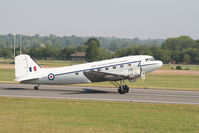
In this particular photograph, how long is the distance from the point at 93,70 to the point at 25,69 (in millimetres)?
6999

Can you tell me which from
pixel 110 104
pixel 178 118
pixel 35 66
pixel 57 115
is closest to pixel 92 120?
pixel 57 115

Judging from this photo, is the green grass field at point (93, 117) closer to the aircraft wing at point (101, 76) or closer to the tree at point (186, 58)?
the aircraft wing at point (101, 76)

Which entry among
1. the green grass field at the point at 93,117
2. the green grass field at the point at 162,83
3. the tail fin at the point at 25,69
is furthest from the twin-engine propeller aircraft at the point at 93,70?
the green grass field at the point at 162,83

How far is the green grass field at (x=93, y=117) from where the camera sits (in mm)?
19641

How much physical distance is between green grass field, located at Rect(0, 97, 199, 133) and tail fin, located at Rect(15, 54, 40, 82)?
780cm

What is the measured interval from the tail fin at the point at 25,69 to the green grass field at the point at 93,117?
307 inches

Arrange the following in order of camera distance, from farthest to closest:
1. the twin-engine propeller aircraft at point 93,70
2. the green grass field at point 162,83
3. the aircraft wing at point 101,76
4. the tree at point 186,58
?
the tree at point 186,58, the green grass field at point 162,83, the twin-engine propeller aircraft at point 93,70, the aircraft wing at point 101,76

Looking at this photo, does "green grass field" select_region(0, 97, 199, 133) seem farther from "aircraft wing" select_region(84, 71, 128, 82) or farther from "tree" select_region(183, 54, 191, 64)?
"tree" select_region(183, 54, 191, 64)

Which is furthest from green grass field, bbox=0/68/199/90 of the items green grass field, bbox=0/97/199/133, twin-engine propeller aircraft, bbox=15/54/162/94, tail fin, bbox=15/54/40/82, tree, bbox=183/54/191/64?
tree, bbox=183/54/191/64

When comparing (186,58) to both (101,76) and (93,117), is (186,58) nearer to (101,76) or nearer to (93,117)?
(101,76)

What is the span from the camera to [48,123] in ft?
68.1

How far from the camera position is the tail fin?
1506 inches

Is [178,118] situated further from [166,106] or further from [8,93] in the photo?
[8,93]

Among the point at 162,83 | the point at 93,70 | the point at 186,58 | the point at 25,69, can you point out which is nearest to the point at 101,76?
the point at 93,70
